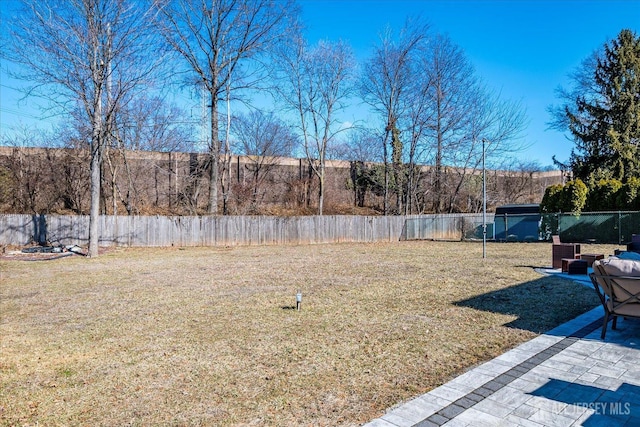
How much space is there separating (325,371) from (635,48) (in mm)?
24953

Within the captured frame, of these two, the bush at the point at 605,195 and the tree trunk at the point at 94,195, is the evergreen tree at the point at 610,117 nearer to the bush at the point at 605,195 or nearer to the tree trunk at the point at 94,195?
the bush at the point at 605,195

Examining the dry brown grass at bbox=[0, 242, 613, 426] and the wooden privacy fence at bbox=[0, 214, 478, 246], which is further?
the wooden privacy fence at bbox=[0, 214, 478, 246]

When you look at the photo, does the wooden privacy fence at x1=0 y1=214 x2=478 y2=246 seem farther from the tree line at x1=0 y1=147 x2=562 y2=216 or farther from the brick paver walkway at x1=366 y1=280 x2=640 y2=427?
the brick paver walkway at x1=366 y1=280 x2=640 y2=427

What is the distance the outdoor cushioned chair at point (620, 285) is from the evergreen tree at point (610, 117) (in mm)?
18375

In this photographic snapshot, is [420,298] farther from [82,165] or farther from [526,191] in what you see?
[526,191]

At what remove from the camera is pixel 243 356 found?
12.5 feet

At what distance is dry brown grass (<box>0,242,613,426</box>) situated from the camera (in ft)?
9.25

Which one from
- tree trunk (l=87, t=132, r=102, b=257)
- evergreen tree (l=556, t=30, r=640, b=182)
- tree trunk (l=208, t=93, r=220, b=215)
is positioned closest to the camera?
tree trunk (l=87, t=132, r=102, b=257)

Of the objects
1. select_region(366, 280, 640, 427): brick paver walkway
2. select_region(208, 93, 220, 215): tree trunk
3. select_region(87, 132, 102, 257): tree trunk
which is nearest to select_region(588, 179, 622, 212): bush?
select_region(366, 280, 640, 427): brick paver walkway

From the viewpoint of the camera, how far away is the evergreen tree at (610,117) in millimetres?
19719

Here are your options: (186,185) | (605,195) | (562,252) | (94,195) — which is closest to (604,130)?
(605,195)

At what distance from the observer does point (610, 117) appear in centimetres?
2062

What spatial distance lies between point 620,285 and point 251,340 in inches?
150

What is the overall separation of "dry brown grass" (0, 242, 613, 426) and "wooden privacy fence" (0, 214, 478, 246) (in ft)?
23.4
